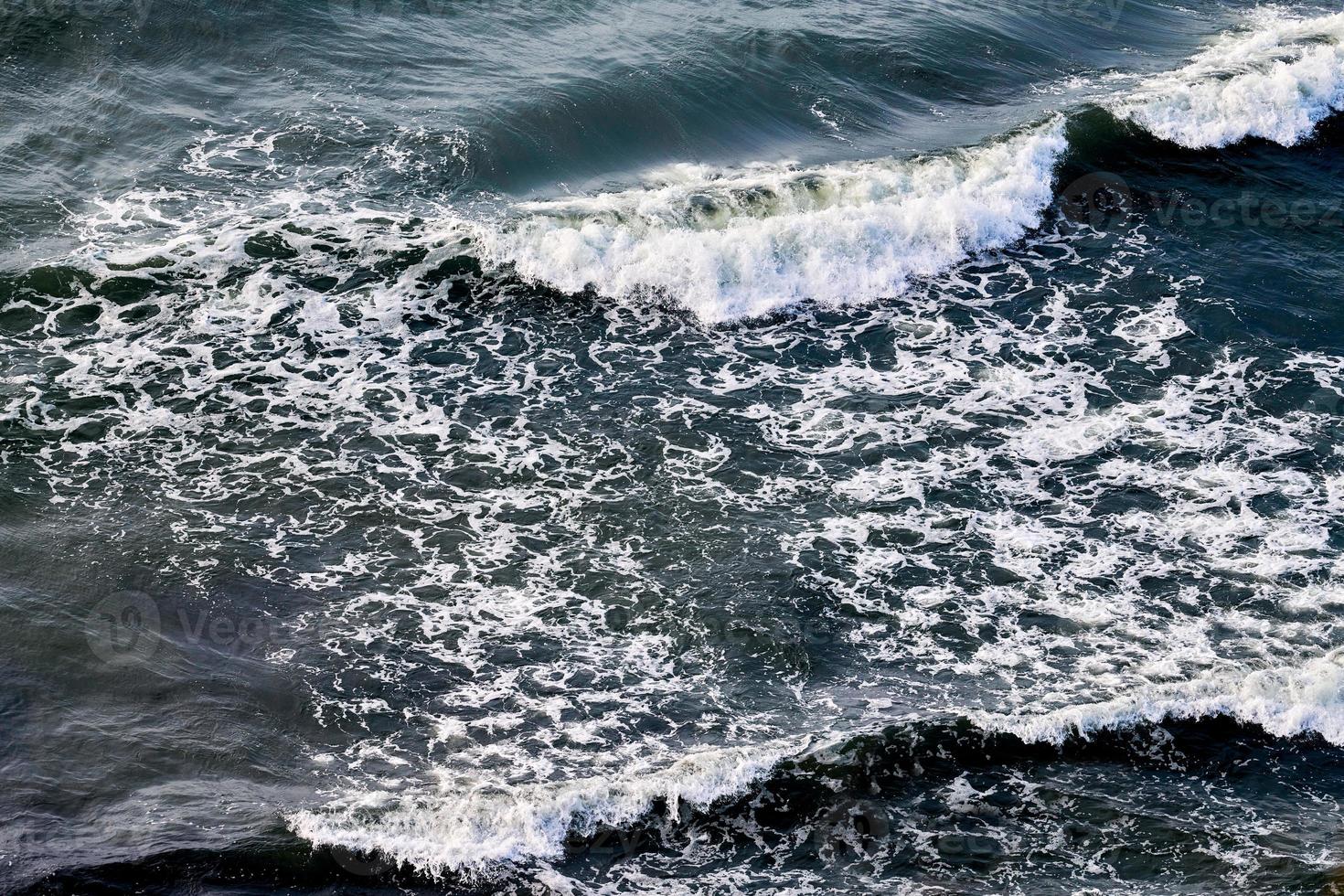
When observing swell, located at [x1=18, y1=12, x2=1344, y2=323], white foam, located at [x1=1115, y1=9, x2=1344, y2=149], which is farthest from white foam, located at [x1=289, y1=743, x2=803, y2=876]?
white foam, located at [x1=1115, y1=9, x2=1344, y2=149]

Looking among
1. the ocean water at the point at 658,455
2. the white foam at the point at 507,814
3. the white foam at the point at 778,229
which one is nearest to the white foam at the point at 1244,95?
the ocean water at the point at 658,455

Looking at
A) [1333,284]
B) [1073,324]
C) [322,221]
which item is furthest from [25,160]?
[1333,284]

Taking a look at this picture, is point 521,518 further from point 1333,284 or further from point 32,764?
point 1333,284

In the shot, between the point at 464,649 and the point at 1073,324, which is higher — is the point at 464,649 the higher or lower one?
the lower one

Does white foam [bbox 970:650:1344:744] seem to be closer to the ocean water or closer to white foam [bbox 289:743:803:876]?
the ocean water

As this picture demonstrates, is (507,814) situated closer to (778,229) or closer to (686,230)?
(686,230)

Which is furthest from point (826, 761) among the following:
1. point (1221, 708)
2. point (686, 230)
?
point (686, 230)

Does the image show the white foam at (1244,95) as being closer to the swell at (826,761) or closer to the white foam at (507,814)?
the swell at (826,761)
